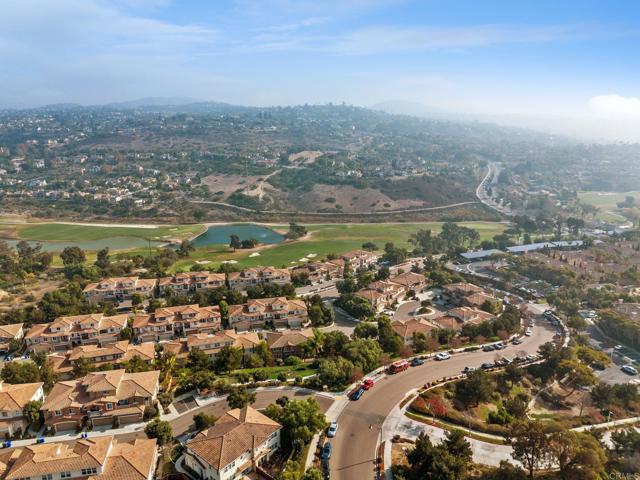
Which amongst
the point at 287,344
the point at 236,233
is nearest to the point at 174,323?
the point at 287,344

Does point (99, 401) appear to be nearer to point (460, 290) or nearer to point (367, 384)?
point (367, 384)

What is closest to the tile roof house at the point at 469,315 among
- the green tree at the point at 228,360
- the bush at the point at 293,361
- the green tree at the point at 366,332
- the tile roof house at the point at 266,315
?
the green tree at the point at 366,332

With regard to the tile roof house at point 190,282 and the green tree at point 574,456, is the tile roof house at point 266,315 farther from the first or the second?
the green tree at point 574,456

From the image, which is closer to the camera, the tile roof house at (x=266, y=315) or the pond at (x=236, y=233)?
the tile roof house at (x=266, y=315)

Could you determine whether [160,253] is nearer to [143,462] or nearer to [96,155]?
[143,462]

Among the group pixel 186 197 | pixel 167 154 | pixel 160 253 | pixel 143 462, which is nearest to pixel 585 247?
pixel 160 253

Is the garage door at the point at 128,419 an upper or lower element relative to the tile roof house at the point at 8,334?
upper

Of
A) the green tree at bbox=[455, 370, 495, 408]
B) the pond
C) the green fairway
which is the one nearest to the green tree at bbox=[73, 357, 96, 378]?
the green tree at bbox=[455, 370, 495, 408]
